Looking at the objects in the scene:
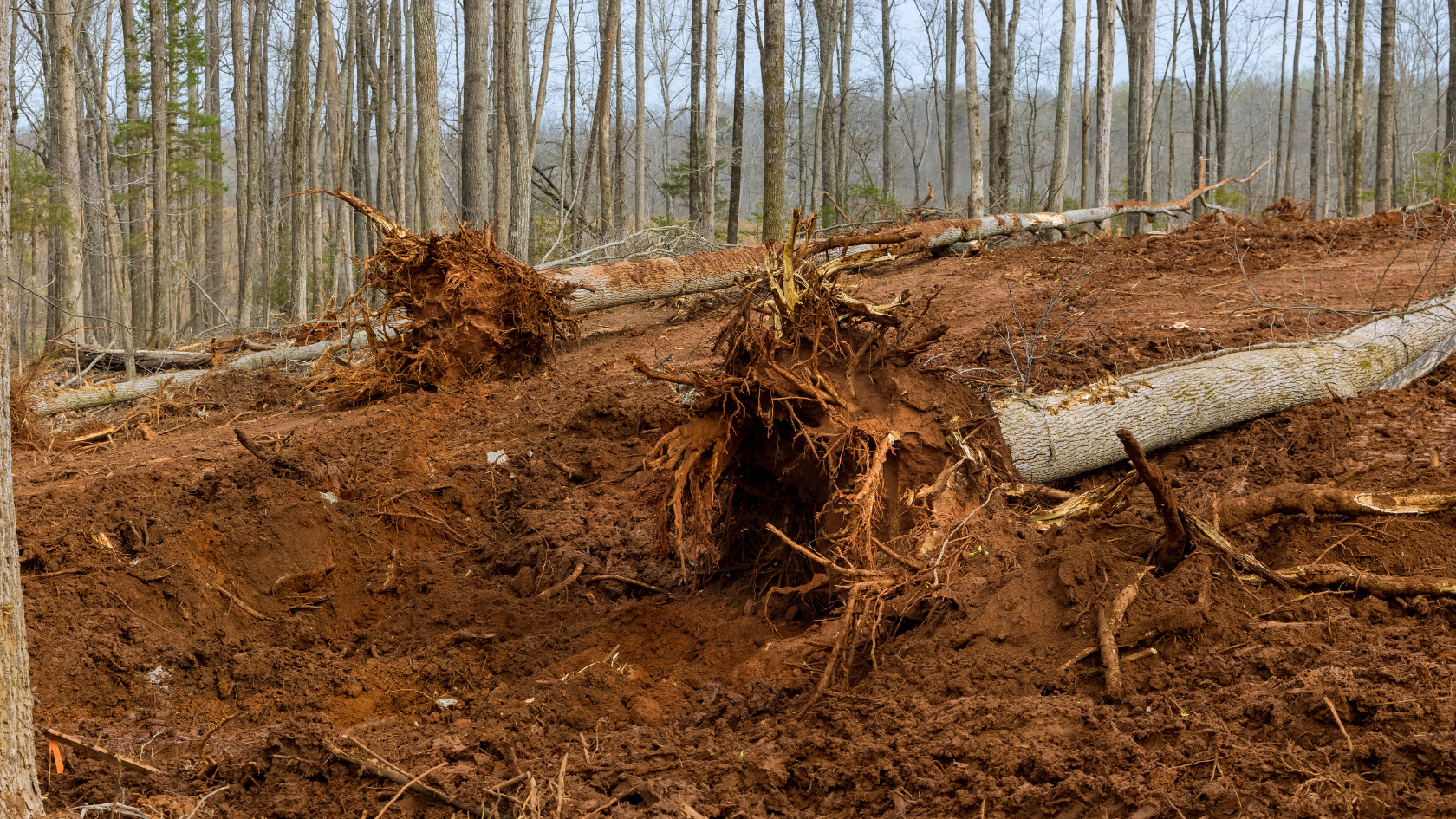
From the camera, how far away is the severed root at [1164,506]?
3.14m

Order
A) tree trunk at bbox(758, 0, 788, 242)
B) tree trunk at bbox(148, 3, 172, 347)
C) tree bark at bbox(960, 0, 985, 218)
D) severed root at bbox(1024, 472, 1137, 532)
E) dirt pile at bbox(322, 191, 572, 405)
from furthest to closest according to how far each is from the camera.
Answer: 1. tree trunk at bbox(148, 3, 172, 347)
2. tree bark at bbox(960, 0, 985, 218)
3. tree trunk at bbox(758, 0, 788, 242)
4. dirt pile at bbox(322, 191, 572, 405)
5. severed root at bbox(1024, 472, 1137, 532)

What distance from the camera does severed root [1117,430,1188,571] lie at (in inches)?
124

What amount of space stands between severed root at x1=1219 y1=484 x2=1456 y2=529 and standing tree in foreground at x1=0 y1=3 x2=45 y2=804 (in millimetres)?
3885

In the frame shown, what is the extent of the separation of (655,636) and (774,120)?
21.3ft

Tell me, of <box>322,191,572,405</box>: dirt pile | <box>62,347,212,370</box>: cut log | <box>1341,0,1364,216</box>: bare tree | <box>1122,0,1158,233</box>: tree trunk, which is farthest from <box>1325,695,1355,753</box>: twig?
<box>1341,0,1364,216</box>: bare tree

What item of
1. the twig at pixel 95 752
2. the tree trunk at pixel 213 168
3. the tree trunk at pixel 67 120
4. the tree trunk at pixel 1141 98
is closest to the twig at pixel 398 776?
the twig at pixel 95 752

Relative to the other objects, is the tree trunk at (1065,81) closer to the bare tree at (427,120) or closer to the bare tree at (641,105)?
the bare tree at (641,105)

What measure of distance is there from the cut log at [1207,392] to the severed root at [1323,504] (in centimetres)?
119

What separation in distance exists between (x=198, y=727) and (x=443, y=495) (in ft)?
8.34

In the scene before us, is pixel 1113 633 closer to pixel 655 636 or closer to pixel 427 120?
pixel 655 636

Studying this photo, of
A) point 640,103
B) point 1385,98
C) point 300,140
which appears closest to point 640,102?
point 640,103

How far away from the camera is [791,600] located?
4.36m

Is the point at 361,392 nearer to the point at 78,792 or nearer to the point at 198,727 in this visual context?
the point at 198,727

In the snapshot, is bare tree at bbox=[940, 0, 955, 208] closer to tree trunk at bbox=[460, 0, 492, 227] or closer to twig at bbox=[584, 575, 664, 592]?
tree trunk at bbox=[460, 0, 492, 227]
